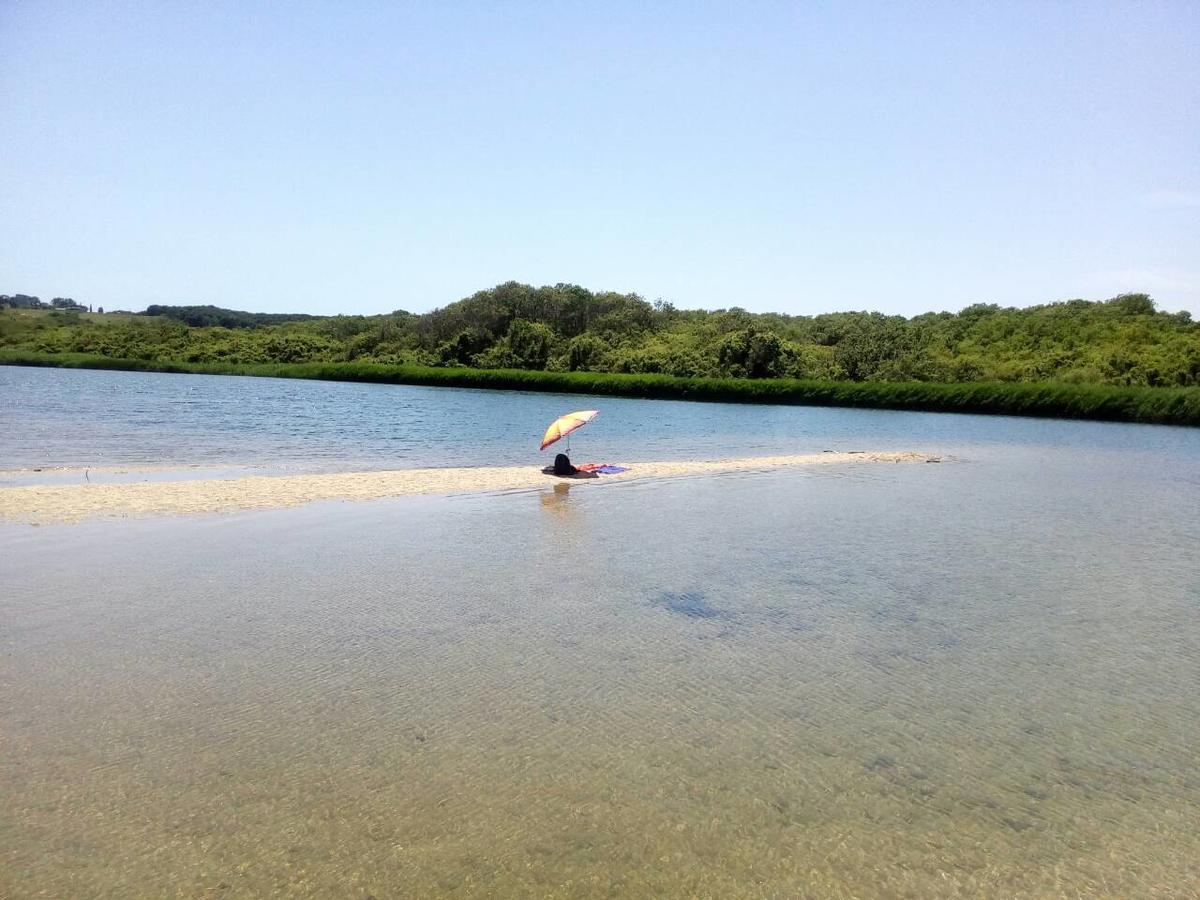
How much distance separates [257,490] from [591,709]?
11664 millimetres

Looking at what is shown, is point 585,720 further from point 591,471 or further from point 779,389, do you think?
point 779,389

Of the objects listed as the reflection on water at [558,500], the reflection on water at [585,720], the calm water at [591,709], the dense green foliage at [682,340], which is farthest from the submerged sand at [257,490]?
the dense green foliage at [682,340]

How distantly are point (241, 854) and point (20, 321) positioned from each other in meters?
109

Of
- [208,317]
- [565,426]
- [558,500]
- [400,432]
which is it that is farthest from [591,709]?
[208,317]

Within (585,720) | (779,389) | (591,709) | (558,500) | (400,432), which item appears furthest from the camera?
(779,389)

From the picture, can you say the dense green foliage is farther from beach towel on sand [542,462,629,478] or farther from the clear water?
beach towel on sand [542,462,629,478]

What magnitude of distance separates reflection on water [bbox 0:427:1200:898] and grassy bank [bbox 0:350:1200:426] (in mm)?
51332

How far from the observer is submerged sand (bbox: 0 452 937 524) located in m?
13.1

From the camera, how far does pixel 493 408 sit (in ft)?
174

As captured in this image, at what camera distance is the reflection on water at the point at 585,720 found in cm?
400

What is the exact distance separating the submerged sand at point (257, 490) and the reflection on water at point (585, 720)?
1.86m

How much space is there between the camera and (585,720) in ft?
18.5

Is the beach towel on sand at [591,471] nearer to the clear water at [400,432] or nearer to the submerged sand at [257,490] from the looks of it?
the submerged sand at [257,490]

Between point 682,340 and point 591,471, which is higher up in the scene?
point 682,340
